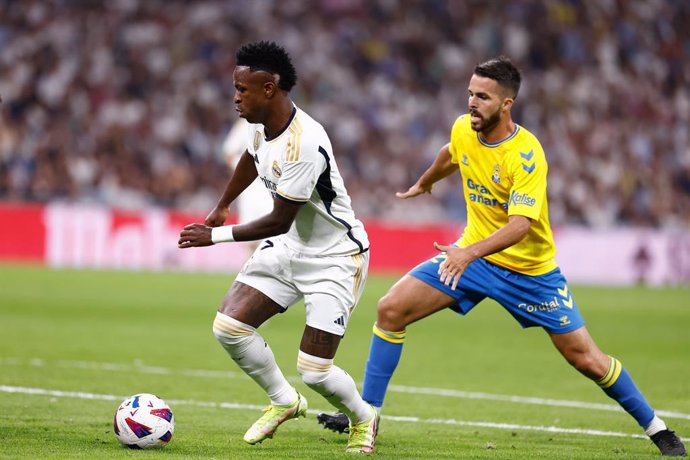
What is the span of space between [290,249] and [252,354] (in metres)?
0.70

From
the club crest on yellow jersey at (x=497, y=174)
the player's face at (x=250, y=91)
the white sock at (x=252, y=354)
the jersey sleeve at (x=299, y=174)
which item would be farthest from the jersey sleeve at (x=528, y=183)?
the white sock at (x=252, y=354)

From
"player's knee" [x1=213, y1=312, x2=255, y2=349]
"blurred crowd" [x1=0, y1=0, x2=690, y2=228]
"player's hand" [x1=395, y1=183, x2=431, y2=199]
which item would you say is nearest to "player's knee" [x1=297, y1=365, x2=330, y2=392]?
"player's knee" [x1=213, y1=312, x2=255, y2=349]

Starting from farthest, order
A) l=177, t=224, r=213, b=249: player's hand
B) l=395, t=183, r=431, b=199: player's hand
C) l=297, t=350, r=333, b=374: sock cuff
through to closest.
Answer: l=395, t=183, r=431, b=199: player's hand, l=297, t=350, r=333, b=374: sock cuff, l=177, t=224, r=213, b=249: player's hand

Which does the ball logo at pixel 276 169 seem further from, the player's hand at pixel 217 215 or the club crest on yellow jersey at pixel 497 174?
the club crest on yellow jersey at pixel 497 174

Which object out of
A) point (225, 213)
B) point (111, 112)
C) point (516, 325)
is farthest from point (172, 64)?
point (225, 213)

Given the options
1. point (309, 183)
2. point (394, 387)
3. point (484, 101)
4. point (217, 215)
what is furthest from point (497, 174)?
point (394, 387)

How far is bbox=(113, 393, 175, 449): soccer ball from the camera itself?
6.61 metres

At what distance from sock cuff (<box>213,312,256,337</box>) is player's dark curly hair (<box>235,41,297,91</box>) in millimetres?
1461

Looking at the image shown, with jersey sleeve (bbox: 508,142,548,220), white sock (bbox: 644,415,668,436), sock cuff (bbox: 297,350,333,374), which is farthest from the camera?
white sock (bbox: 644,415,668,436)

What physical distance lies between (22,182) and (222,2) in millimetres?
7837

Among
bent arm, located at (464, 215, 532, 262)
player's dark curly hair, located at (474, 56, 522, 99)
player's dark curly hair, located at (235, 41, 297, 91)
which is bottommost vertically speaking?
bent arm, located at (464, 215, 532, 262)

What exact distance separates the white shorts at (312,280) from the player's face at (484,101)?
115 cm

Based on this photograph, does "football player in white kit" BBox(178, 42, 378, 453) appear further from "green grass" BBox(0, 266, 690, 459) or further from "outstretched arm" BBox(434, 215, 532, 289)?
"outstretched arm" BBox(434, 215, 532, 289)

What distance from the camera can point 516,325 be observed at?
16.9 m
